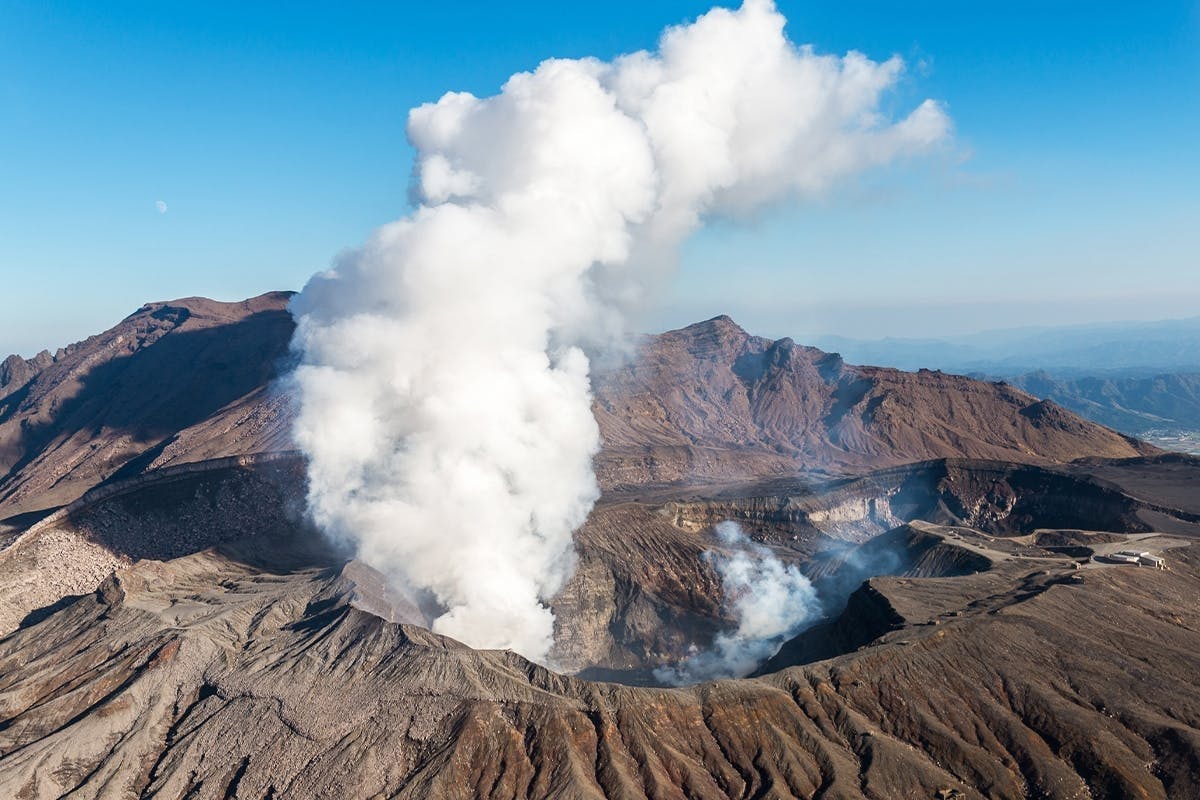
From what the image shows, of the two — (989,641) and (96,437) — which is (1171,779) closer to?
(989,641)

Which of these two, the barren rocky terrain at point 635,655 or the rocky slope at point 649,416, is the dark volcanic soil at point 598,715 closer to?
the barren rocky terrain at point 635,655

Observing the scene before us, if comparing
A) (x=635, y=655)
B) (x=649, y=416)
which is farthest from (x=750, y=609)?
(x=649, y=416)

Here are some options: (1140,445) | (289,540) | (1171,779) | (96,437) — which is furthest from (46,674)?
(1140,445)

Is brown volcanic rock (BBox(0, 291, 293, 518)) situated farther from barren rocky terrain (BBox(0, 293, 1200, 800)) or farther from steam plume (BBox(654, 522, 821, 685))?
steam plume (BBox(654, 522, 821, 685))

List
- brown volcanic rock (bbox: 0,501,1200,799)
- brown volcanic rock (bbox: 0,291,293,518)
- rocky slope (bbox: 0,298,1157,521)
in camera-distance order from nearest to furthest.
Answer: brown volcanic rock (bbox: 0,501,1200,799), brown volcanic rock (bbox: 0,291,293,518), rocky slope (bbox: 0,298,1157,521)

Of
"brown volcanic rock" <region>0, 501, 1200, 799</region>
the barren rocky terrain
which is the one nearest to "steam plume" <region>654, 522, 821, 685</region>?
the barren rocky terrain

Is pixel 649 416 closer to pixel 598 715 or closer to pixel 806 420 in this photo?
pixel 806 420

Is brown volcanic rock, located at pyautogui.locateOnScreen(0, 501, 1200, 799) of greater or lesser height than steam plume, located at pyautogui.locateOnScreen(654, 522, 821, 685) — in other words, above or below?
above

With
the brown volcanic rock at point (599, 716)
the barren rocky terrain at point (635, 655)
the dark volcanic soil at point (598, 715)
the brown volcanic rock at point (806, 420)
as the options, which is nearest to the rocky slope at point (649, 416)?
the brown volcanic rock at point (806, 420)

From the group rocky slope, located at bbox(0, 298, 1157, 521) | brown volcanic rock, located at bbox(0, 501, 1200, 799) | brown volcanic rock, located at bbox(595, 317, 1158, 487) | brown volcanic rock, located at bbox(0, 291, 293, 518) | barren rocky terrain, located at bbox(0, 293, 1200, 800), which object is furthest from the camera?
brown volcanic rock, located at bbox(595, 317, 1158, 487)
